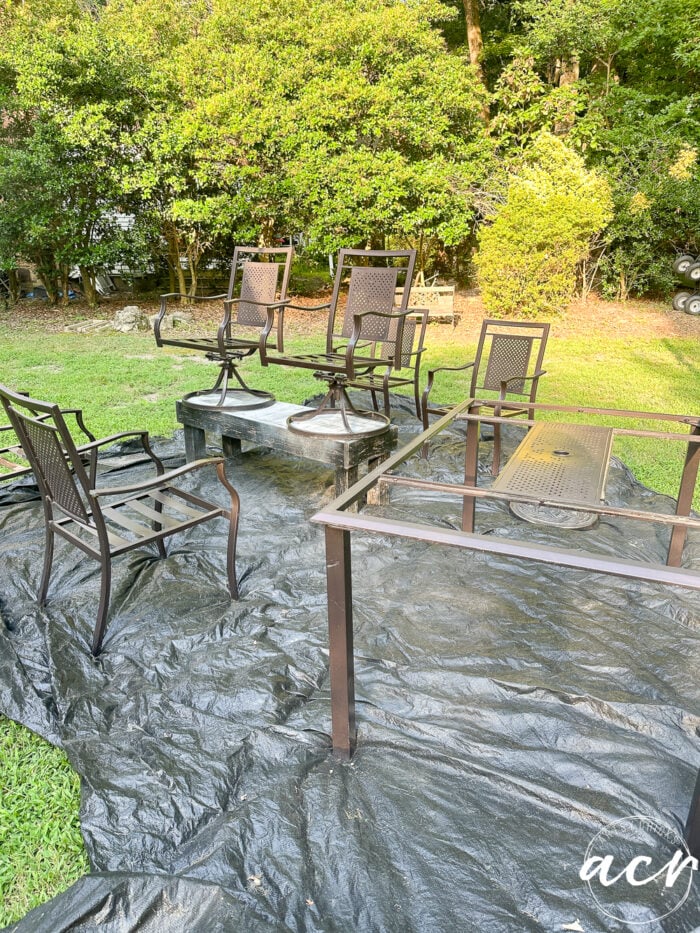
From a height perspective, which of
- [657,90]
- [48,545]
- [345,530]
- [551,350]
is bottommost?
[551,350]

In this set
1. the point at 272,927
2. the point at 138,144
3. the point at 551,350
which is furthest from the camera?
the point at 138,144

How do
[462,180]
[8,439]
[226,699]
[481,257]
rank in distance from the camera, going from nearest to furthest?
[226,699], [8,439], [481,257], [462,180]

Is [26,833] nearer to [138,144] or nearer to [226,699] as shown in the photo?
[226,699]

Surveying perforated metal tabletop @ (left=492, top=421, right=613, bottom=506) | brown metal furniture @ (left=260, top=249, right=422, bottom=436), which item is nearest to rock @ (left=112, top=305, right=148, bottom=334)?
brown metal furniture @ (left=260, top=249, right=422, bottom=436)

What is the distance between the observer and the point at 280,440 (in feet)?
10.6

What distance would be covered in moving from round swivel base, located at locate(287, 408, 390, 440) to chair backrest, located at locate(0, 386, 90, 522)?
124cm

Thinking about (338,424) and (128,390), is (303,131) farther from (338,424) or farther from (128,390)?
(338,424)

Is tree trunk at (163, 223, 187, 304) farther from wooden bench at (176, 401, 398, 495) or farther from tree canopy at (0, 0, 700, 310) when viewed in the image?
wooden bench at (176, 401, 398, 495)

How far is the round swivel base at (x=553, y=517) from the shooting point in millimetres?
3053

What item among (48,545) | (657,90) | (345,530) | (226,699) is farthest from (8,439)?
(657,90)

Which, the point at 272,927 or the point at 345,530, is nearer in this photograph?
the point at 272,927

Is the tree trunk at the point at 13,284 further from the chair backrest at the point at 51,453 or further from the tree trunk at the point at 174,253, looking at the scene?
the chair backrest at the point at 51,453

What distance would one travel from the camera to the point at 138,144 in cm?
910

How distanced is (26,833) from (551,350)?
24.7ft
